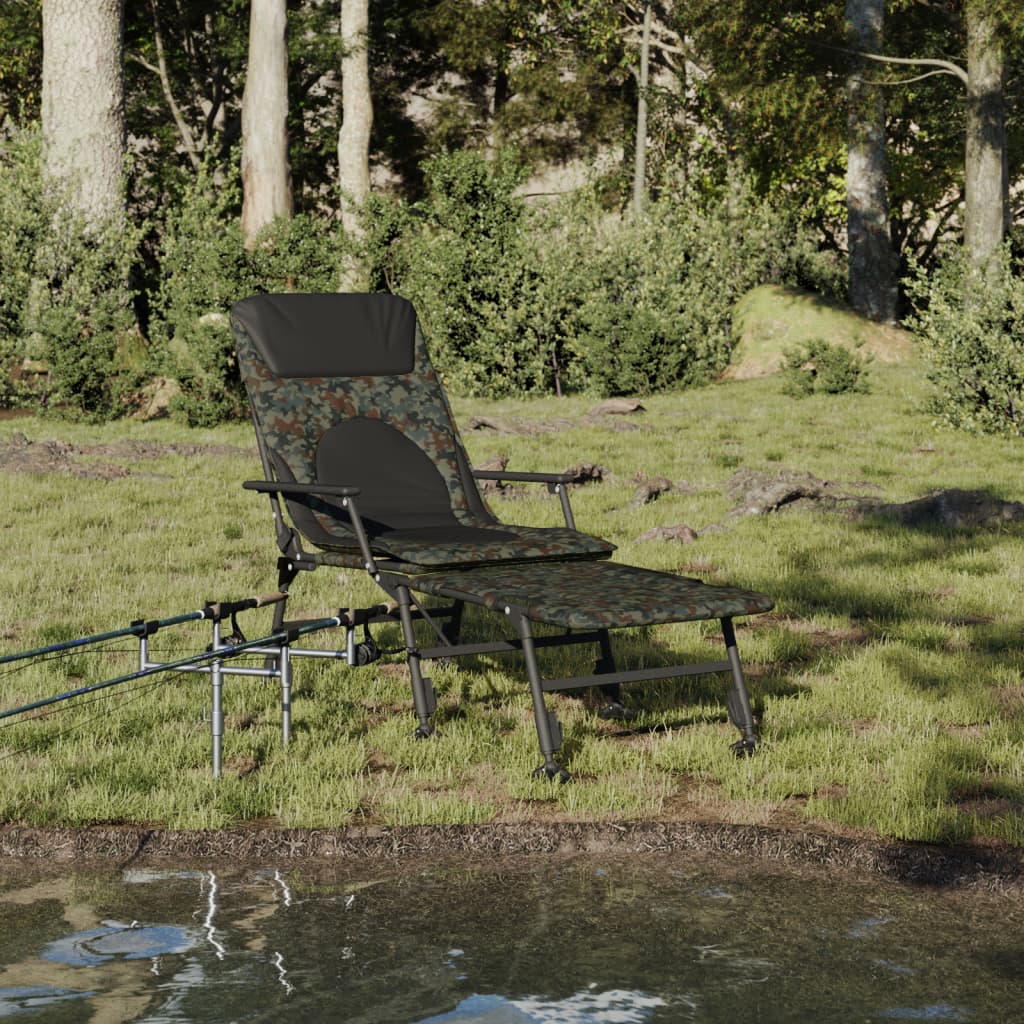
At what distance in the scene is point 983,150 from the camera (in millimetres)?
19109

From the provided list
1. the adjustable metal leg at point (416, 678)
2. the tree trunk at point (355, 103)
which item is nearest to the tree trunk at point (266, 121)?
the tree trunk at point (355, 103)

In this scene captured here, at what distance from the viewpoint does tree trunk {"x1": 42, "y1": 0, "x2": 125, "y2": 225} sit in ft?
60.2

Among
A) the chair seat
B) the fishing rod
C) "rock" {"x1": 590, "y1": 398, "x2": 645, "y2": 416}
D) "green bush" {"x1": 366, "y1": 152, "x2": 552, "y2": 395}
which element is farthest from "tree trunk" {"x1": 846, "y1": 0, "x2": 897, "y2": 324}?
the fishing rod

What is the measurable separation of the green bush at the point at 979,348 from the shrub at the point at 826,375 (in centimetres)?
288

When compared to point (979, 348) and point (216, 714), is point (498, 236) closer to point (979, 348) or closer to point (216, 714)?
point (979, 348)

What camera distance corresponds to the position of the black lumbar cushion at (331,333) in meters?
6.74

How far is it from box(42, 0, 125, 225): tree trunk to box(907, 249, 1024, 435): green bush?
32.9 feet

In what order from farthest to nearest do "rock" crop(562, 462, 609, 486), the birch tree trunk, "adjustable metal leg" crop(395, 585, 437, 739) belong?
the birch tree trunk, "rock" crop(562, 462, 609, 486), "adjustable metal leg" crop(395, 585, 437, 739)

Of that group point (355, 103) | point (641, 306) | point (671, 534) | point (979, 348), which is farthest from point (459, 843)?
point (355, 103)

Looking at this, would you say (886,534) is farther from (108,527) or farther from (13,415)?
(13,415)

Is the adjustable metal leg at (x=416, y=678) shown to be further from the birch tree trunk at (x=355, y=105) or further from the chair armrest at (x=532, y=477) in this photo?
the birch tree trunk at (x=355, y=105)

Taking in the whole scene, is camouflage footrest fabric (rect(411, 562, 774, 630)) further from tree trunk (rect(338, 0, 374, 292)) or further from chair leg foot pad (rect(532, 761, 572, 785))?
tree trunk (rect(338, 0, 374, 292))

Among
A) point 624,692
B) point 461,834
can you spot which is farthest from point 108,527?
point 461,834

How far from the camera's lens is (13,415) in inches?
675
